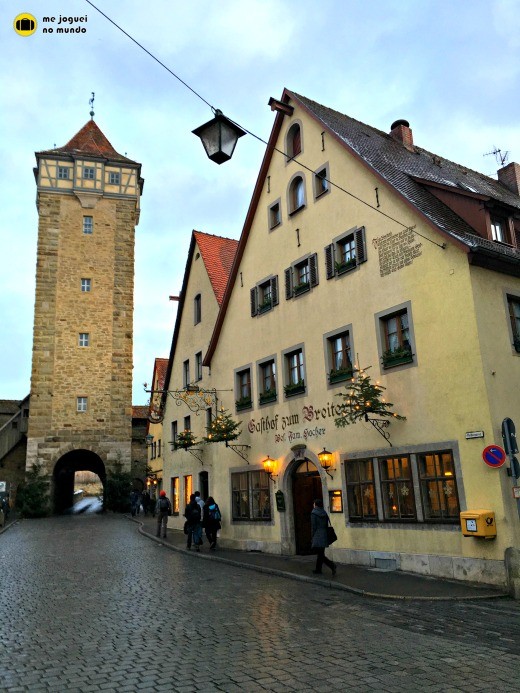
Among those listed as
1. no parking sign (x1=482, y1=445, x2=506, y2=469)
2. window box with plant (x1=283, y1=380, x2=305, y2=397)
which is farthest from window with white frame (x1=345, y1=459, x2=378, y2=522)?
no parking sign (x1=482, y1=445, x2=506, y2=469)

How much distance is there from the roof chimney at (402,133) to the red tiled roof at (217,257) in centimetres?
779

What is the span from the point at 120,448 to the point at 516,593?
32.4 metres

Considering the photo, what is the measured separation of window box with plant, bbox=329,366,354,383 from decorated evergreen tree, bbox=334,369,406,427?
121 centimetres

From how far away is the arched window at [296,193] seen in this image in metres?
17.9

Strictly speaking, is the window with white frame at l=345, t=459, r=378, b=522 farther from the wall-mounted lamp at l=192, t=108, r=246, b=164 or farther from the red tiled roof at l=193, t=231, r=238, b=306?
the red tiled roof at l=193, t=231, r=238, b=306

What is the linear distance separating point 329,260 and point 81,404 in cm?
2735

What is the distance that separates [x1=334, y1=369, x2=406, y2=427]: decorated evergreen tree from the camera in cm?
1295

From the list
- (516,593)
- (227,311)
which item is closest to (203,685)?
(516,593)

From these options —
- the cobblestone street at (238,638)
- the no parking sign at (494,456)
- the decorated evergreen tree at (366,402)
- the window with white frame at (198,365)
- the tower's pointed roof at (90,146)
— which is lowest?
the cobblestone street at (238,638)

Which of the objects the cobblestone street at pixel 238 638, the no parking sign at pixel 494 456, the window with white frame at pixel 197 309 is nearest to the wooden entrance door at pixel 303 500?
the cobblestone street at pixel 238 638

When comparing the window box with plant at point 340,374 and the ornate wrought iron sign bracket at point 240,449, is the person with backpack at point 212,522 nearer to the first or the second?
the ornate wrought iron sign bracket at point 240,449

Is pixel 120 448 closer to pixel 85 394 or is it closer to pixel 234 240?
pixel 85 394

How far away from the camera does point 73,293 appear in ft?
132

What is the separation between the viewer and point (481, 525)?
10930mm
